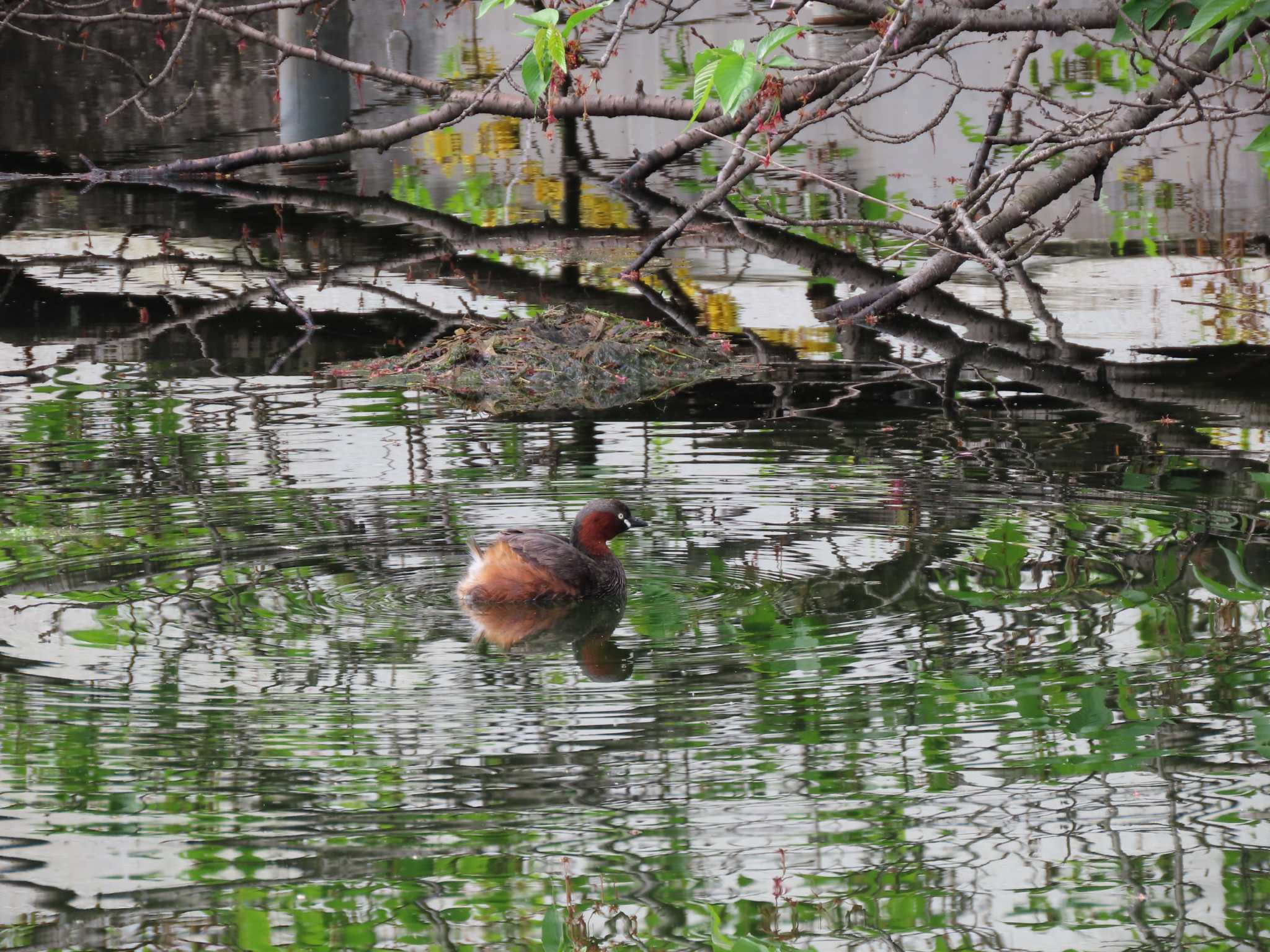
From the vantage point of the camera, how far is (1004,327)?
1188cm

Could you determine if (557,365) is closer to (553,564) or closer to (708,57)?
(553,564)

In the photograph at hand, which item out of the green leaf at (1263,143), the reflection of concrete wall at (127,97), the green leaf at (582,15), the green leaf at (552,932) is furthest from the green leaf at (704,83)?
the reflection of concrete wall at (127,97)

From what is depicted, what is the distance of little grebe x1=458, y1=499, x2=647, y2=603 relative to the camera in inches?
277

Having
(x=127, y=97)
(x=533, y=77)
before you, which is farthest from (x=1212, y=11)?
(x=127, y=97)

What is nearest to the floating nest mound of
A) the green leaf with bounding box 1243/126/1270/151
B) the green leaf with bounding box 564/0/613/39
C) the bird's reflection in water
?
the bird's reflection in water

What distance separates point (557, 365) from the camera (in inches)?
414

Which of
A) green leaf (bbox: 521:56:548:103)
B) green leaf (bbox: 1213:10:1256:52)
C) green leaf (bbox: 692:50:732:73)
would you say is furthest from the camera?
green leaf (bbox: 1213:10:1256:52)

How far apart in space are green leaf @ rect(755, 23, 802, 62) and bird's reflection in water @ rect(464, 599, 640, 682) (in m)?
2.09

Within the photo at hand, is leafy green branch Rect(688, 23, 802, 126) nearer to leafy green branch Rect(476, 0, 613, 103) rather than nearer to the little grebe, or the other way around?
leafy green branch Rect(476, 0, 613, 103)

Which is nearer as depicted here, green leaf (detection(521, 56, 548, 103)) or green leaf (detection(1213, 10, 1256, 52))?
green leaf (detection(521, 56, 548, 103))

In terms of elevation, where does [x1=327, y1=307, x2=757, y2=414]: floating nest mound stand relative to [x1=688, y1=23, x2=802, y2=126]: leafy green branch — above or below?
below

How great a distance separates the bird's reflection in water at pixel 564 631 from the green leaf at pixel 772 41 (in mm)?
2085

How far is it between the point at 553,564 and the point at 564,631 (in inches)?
10.5

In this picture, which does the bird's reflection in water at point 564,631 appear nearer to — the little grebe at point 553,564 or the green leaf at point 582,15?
the little grebe at point 553,564
